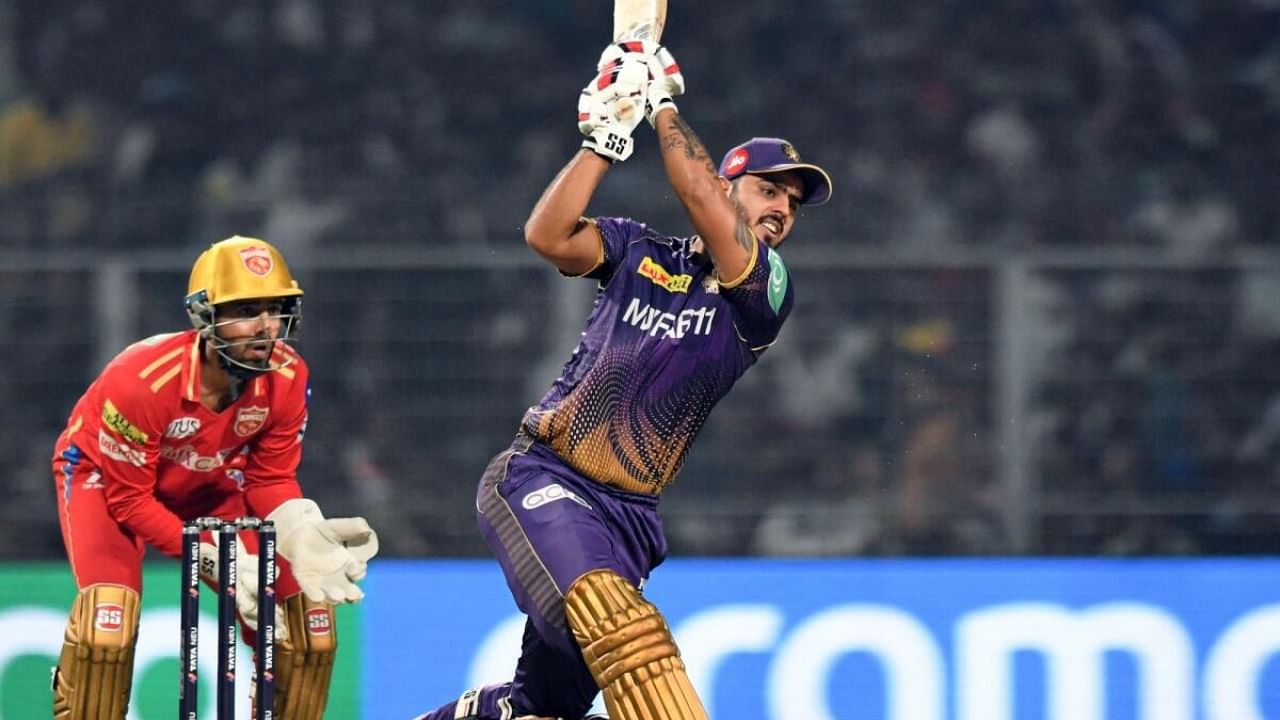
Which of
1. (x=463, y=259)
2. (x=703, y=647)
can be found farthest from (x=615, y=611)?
(x=463, y=259)

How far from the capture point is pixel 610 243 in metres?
5.32

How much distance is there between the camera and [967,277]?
8.53 m

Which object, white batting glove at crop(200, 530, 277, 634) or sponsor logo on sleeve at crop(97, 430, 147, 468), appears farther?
sponsor logo on sleeve at crop(97, 430, 147, 468)

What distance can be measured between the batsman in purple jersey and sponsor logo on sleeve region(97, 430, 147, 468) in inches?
43.7

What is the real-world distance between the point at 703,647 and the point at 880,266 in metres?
1.90

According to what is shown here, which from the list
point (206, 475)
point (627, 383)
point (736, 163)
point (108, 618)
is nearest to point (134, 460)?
point (206, 475)

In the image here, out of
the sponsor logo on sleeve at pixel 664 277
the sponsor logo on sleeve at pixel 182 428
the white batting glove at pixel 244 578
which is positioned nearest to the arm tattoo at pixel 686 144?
the sponsor logo on sleeve at pixel 664 277

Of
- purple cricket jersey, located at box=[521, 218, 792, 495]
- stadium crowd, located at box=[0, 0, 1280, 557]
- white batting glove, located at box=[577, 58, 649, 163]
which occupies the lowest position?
purple cricket jersey, located at box=[521, 218, 792, 495]

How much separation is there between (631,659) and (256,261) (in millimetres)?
1780

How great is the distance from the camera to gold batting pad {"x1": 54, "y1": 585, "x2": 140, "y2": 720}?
19.4 feet

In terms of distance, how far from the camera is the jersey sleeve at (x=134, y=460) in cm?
588

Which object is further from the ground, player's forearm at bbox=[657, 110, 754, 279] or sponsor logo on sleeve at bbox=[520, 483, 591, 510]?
→ player's forearm at bbox=[657, 110, 754, 279]

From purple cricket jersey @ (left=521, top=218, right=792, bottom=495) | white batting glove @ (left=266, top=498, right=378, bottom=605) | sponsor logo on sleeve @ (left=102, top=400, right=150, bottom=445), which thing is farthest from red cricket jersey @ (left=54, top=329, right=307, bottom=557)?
purple cricket jersey @ (left=521, top=218, right=792, bottom=495)

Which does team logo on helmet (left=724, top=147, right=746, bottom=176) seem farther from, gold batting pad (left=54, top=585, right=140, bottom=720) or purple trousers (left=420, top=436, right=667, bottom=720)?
gold batting pad (left=54, top=585, right=140, bottom=720)
